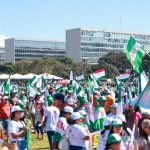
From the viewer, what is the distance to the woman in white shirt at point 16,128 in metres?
8.08

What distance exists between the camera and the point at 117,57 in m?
102

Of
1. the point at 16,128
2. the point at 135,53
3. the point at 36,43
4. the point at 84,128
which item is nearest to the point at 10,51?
the point at 36,43

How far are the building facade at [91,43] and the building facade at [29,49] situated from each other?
48.1ft

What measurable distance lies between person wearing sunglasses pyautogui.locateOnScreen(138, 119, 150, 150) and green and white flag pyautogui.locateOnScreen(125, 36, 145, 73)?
135 inches

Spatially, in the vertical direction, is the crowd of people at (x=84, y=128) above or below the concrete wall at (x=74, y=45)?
below

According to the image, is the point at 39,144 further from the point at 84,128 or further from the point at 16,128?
the point at 84,128

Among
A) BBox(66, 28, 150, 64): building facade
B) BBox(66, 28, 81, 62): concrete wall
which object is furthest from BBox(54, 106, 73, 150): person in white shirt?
BBox(66, 28, 81, 62): concrete wall

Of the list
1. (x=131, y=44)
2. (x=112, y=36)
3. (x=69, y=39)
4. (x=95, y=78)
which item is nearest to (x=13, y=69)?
(x=69, y=39)

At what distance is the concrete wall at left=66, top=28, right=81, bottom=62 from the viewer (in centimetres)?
14962

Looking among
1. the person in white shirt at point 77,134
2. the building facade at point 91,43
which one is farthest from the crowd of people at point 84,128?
the building facade at point 91,43

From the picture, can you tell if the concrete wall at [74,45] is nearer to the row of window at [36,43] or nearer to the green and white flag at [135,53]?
the row of window at [36,43]

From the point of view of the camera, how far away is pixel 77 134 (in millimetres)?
7562

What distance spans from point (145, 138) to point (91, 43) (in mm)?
149238

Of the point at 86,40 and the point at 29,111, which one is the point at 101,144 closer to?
the point at 29,111
